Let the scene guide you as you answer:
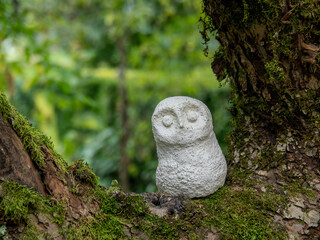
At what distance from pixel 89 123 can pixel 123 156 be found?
122 inches

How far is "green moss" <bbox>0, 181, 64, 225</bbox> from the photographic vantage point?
4.09ft

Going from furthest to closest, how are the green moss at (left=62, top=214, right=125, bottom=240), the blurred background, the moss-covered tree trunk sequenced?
the blurred background, the moss-covered tree trunk, the green moss at (left=62, top=214, right=125, bottom=240)

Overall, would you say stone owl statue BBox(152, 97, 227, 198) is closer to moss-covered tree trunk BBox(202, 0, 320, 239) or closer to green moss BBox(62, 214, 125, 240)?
moss-covered tree trunk BBox(202, 0, 320, 239)

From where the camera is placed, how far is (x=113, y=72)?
590cm

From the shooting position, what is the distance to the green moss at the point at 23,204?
4.09 ft

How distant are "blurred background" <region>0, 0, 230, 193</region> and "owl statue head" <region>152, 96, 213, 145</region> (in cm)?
182

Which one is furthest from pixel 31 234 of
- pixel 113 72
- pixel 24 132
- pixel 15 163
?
pixel 113 72

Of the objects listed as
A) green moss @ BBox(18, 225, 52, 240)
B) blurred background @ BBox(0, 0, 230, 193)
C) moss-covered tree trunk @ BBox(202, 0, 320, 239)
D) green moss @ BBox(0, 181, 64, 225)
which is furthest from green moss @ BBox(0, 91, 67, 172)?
blurred background @ BBox(0, 0, 230, 193)

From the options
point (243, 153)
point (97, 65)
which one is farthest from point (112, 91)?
point (243, 153)

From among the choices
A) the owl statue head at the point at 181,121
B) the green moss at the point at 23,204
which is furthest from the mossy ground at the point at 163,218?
the owl statue head at the point at 181,121

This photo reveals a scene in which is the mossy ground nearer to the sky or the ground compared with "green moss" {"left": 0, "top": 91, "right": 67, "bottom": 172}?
nearer to the ground

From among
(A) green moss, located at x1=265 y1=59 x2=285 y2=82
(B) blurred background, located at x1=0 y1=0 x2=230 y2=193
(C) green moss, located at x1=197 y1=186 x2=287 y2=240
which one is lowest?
(C) green moss, located at x1=197 y1=186 x2=287 y2=240

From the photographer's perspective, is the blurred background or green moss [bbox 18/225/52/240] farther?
the blurred background

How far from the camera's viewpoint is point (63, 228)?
52.6 inches
